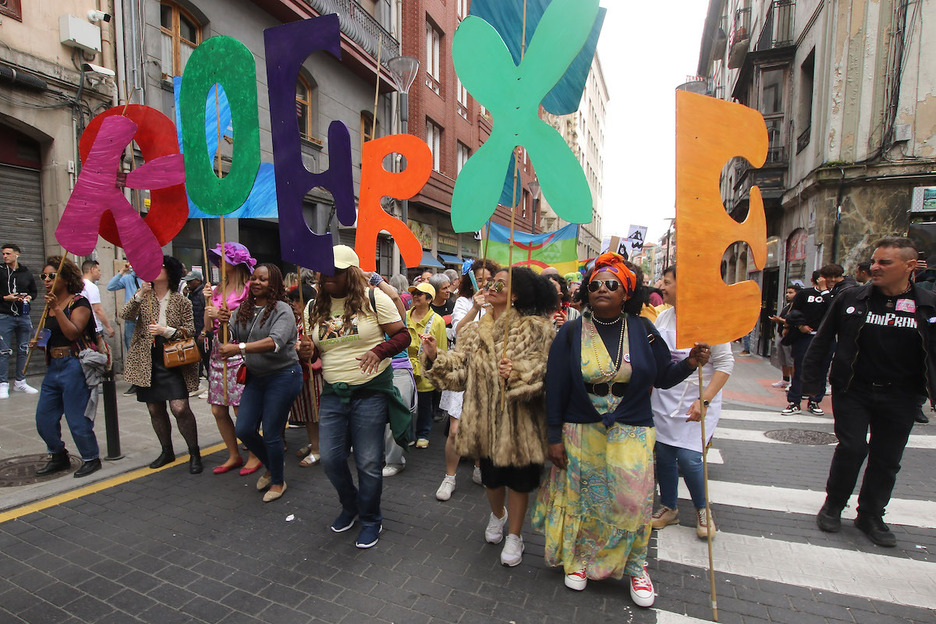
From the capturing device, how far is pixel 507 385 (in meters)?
3.06

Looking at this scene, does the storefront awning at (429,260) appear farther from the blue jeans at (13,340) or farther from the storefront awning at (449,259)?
the blue jeans at (13,340)

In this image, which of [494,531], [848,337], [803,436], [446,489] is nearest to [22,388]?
[446,489]

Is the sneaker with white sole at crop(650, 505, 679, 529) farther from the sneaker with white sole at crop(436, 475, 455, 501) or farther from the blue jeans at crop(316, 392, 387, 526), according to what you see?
the blue jeans at crop(316, 392, 387, 526)

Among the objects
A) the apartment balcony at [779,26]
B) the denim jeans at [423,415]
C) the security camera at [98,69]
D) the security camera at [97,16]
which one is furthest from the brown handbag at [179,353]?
the apartment balcony at [779,26]

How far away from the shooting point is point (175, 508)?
12.9 ft

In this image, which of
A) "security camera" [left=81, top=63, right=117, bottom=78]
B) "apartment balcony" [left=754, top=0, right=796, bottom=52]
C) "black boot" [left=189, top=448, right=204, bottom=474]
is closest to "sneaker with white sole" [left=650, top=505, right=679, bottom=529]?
"black boot" [left=189, top=448, right=204, bottom=474]

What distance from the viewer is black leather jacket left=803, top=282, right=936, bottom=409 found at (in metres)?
3.30

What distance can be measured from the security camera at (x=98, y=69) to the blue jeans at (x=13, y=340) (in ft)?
14.4

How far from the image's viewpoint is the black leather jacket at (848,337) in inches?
130

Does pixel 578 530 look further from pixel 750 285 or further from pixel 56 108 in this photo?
pixel 56 108

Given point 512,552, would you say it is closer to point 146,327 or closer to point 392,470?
point 392,470

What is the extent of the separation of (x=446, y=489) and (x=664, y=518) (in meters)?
1.73

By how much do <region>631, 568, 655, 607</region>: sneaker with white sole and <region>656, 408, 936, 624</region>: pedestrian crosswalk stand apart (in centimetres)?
9

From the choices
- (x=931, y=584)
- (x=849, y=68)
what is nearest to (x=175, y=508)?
(x=931, y=584)
